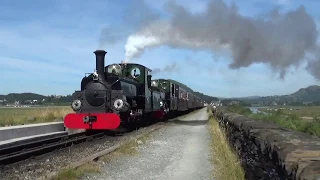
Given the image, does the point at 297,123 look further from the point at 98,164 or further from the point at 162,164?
the point at 98,164

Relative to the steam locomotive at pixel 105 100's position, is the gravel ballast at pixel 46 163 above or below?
below

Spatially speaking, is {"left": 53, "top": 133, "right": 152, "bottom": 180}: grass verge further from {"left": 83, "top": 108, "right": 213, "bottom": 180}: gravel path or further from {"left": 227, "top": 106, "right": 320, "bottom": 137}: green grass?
{"left": 227, "top": 106, "right": 320, "bottom": 137}: green grass

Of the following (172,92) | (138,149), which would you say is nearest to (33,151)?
(138,149)

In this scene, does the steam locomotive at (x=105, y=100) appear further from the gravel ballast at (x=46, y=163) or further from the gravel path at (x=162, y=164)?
the gravel path at (x=162, y=164)

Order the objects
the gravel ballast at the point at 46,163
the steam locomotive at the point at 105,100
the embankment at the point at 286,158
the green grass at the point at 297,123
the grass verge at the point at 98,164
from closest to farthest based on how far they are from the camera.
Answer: the embankment at the point at 286,158
the grass verge at the point at 98,164
the gravel ballast at the point at 46,163
the steam locomotive at the point at 105,100
the green grass at the point at 297,123

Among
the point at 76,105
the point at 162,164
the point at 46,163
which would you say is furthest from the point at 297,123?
the point at 46,163

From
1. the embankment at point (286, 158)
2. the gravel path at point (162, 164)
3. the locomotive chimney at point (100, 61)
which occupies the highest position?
the locomotive chimney at point (100, 61)

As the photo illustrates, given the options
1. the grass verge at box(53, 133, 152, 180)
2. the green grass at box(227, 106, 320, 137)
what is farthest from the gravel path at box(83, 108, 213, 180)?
the green grass at box(227, 106, 320, 137)

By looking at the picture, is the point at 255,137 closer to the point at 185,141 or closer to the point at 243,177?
the point at 243,177

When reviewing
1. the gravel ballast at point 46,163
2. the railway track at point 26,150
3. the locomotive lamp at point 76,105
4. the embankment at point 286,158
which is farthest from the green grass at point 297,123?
the locomotive lamp at point 76,105

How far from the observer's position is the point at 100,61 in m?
16.8

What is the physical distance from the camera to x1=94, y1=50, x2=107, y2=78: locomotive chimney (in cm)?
1659

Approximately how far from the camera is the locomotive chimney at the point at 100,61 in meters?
16.6

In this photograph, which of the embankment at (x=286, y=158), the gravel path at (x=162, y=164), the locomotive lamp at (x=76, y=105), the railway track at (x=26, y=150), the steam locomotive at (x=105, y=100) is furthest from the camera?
the locomotive lamp at (x=76, y=105)
